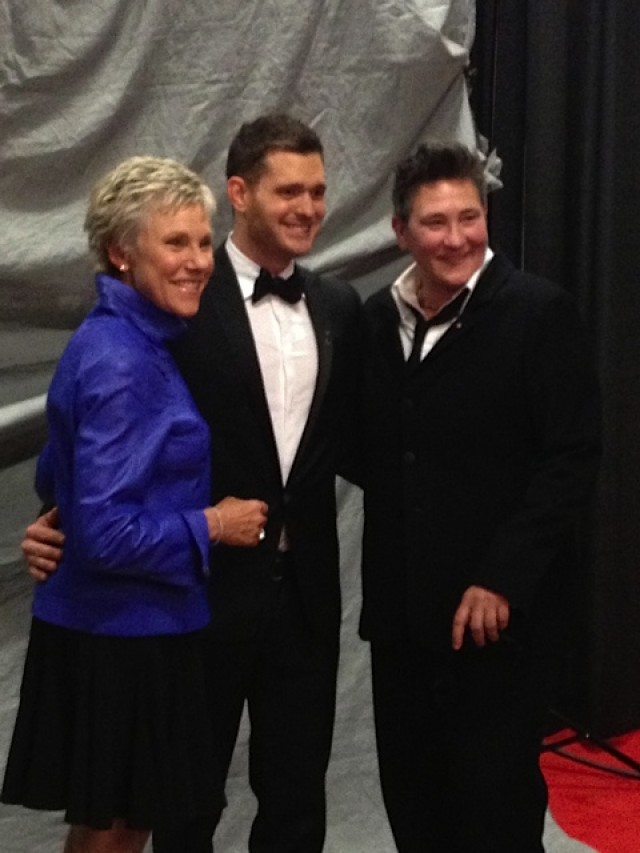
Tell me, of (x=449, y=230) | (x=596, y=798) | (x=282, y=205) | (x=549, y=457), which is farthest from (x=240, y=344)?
(x=596, y=798)

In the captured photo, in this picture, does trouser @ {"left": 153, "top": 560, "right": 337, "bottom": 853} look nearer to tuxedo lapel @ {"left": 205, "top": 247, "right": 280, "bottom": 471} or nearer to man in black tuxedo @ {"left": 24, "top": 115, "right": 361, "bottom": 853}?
man in black tuxedo @ {"left": 24, "top": 115, "right": 361, "bottom": 853}

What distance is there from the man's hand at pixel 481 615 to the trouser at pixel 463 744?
70mm

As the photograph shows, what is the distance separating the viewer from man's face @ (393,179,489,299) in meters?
1.81

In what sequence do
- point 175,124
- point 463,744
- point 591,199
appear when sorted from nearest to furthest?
point 463,744 < point 175,124 < point 591,199

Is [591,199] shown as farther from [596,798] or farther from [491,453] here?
[596,798]

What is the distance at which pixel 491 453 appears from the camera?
6.04 feet

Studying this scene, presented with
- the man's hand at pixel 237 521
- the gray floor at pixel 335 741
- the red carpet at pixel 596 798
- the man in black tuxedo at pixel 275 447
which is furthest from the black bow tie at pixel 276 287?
the red carpet at pixel 596 798

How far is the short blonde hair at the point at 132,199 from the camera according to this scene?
162cm

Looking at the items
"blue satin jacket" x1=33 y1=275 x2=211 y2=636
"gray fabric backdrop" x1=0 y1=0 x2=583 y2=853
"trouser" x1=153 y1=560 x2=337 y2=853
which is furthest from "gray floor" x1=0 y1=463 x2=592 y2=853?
"blue satin jacket" x1=33 y1=275 x2=211 y2=636

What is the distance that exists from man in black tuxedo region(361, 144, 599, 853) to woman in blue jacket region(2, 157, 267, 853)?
0.34 meters

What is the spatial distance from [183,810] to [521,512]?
0.67 m

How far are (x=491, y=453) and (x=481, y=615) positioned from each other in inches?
10.0

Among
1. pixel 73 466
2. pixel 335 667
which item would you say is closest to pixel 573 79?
pixel 335 667

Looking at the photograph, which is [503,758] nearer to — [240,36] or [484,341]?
[484,341]
